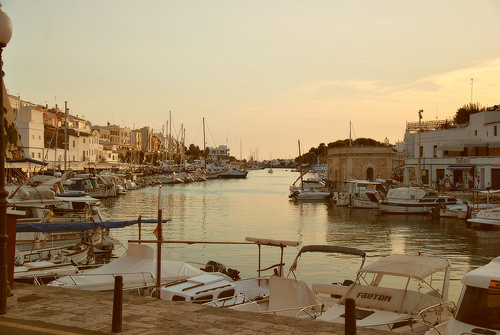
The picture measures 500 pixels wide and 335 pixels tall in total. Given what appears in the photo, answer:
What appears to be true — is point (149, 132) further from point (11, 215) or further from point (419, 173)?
point (11, 215)

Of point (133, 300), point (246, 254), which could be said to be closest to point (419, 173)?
point (246, 254)

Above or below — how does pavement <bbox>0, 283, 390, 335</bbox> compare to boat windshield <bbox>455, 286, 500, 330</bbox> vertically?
below

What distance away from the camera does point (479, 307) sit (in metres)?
6.79

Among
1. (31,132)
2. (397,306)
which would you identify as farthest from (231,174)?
(397,306)

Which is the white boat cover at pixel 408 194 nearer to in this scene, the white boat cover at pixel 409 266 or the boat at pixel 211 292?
the boat at pixel 211 292

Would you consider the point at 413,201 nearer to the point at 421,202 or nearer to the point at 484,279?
the point at 421,202

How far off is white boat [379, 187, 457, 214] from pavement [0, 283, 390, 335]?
42912mm

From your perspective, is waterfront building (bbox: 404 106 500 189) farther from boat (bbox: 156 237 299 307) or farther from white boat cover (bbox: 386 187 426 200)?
boat (bbox: 156 237 299 307)

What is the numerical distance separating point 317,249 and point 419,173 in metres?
45.8

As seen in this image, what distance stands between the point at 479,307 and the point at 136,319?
5.13 meters

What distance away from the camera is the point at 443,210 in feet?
148

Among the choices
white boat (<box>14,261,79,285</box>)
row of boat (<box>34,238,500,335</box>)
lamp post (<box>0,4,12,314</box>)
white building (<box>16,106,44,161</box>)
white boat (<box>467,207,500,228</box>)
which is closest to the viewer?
row of boat (<box>34,238,500,335</box>)

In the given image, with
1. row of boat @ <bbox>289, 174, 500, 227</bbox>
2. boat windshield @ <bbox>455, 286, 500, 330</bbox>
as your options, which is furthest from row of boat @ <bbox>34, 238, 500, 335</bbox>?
row of boat @ <bbox>289, 174, 500, 227</bbox>

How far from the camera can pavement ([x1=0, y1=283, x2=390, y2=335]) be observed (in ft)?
23.7
